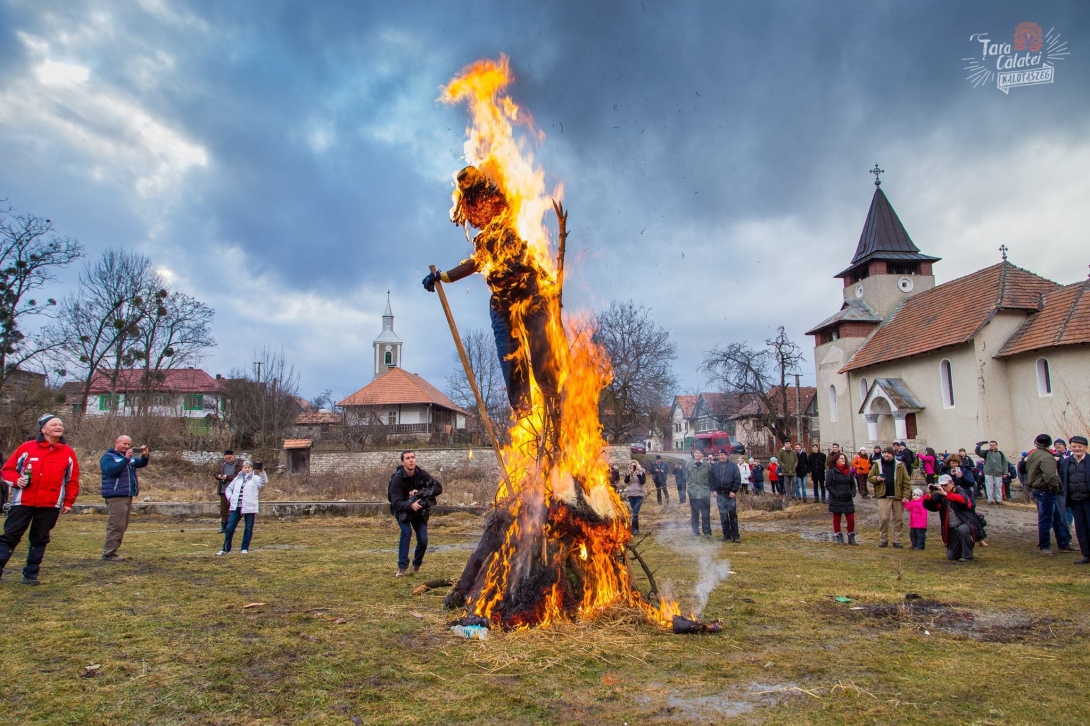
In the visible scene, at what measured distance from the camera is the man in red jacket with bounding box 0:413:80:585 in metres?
7.16

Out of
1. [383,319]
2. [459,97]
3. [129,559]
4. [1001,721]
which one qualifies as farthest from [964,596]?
[383,319]

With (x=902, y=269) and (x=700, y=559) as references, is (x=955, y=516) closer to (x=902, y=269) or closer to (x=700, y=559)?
(x=700, y=559)

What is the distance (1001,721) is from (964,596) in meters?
4.41

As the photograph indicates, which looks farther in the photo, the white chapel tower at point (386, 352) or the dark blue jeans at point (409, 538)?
the white chapel tower at point (386, 352)

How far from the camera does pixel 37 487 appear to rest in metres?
7.27

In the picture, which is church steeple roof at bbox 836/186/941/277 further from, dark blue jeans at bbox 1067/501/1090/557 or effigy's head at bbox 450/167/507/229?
effigy's head at bbox 450/167/507/229

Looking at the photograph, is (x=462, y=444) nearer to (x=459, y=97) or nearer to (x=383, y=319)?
(x=459, y=97)

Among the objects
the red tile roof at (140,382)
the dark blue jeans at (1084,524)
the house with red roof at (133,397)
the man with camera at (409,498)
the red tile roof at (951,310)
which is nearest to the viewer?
the man with camera at (409,498)

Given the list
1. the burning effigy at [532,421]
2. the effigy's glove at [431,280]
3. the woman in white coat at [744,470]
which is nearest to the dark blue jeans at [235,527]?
the burning effigy at [532,421]

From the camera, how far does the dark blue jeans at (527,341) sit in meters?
6.38

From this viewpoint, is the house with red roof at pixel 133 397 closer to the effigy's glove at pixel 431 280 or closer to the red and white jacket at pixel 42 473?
the red and white jacket at pixel 42 473

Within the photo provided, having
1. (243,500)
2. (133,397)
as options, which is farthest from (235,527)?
(133,397)

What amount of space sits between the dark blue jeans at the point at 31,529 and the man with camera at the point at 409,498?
12.6ft

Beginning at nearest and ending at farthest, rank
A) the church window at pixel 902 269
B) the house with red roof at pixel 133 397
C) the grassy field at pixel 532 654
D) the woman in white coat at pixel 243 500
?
the grassy field at pixel 532 654 < the woman in white coat at pixel 243 500 < the house with red roof at pixel 133 397 < the church window at pixel 902 269
